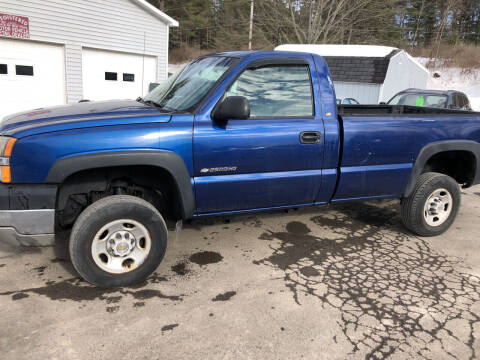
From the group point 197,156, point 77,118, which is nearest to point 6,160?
point 77,118

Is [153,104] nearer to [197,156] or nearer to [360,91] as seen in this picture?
[197,156]

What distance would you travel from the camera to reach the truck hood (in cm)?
284

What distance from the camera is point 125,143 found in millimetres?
2900

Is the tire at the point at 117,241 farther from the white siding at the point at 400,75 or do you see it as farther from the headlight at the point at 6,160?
the white siding at the point at 400,75

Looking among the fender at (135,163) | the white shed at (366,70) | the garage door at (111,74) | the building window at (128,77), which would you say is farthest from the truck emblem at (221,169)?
the white shed at (366,70)

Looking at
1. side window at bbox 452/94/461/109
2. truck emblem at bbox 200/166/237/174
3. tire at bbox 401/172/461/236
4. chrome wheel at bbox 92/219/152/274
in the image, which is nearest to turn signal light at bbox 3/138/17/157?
chrome wheel at bbox 92/219/152/274

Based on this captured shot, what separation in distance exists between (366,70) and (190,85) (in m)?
13.9

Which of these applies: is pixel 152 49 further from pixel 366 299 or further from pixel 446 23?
pixel 446 23

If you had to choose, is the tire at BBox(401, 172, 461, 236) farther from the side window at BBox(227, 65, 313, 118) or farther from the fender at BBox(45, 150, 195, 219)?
the fender at BBox(45, 150, 195, 219)

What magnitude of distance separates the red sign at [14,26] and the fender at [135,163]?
981 centimetres

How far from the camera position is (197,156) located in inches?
124

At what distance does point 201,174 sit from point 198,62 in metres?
1.40

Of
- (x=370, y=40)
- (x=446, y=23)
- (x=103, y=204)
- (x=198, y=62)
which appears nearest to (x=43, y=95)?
(x=198, y=62)

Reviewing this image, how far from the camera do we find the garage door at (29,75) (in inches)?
418
